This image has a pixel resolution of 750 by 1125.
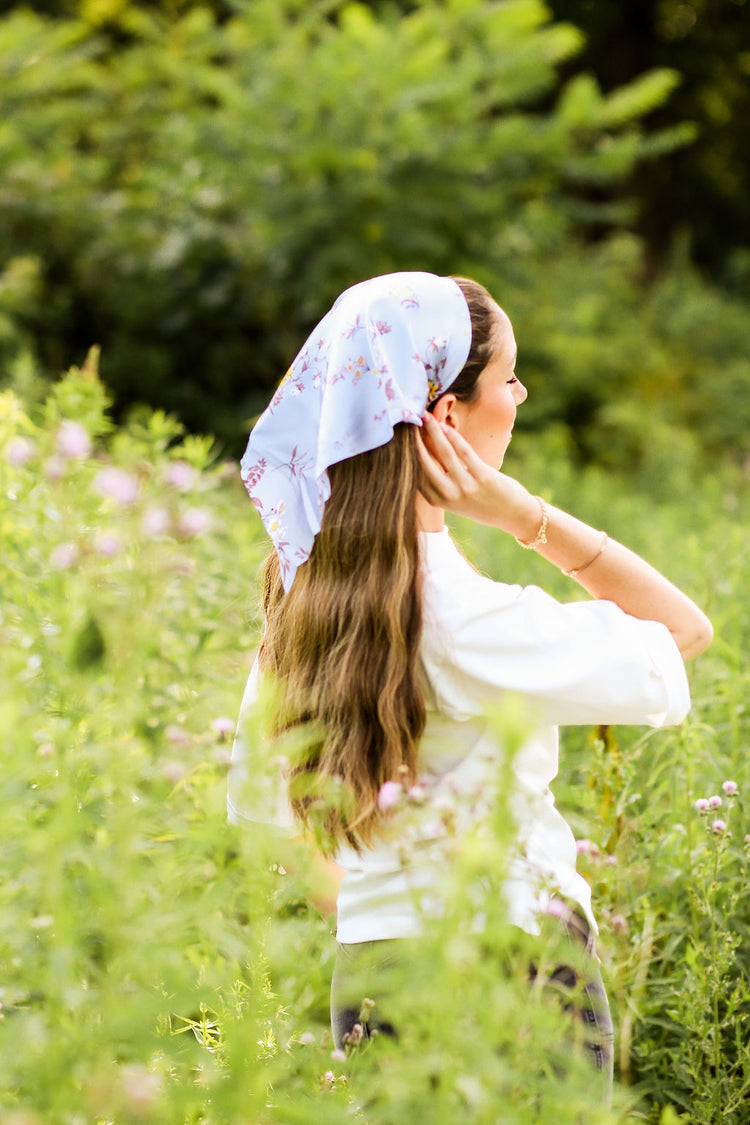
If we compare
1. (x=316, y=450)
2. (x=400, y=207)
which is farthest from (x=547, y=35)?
(x=316, y=450)

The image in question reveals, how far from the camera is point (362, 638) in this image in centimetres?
151

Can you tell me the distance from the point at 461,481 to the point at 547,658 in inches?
11.6

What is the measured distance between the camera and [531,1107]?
1.13 metres

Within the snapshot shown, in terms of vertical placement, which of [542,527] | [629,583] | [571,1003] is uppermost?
[542,527]

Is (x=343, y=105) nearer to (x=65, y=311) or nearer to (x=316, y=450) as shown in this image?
(x=65, y=311)

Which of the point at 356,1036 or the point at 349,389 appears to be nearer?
the point at 356,1036

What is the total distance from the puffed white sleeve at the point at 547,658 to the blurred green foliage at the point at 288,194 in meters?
6.31

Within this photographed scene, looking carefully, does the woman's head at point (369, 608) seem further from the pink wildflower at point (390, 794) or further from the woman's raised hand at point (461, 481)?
the pink wildflower at point (390, 794)

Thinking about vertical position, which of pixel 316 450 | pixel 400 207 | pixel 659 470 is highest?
pixel 316 450

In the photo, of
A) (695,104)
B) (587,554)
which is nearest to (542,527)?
(587,554)

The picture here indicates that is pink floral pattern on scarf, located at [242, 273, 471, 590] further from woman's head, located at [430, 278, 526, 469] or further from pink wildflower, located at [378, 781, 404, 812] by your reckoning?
pink wildflower, located at [378, 781, 404, 812]

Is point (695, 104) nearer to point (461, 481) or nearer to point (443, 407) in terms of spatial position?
point (443, 407)

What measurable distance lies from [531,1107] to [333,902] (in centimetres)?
70

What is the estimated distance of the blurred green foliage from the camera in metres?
7.52
